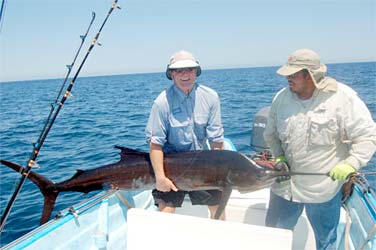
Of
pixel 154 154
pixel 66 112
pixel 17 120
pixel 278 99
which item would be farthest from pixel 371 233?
pixel 66 112

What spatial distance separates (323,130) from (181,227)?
1.34 metres

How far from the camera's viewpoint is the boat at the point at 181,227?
81.1 inches

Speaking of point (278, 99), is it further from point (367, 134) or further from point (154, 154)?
point (154, 154)

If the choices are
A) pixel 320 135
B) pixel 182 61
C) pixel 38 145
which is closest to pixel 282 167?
pixel 320 135

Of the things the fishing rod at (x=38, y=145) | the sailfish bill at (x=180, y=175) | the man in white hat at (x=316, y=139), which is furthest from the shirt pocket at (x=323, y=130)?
the fishing rod at (x=38, y=145)

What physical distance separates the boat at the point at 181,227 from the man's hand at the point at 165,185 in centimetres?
33

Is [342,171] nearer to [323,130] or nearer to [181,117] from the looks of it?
[323,130]

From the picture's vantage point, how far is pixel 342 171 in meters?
2.50

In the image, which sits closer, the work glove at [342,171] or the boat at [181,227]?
the boat at [181,227]

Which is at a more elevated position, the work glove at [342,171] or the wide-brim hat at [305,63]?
the wide-brim hat at [305,63]

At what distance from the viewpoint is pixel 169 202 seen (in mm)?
3277

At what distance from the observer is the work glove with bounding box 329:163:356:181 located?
97.8 inches

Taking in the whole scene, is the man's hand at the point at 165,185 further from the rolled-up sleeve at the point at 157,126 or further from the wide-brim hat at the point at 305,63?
the wide-brim hat at the point at 305,63

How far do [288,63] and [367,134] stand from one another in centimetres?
79
